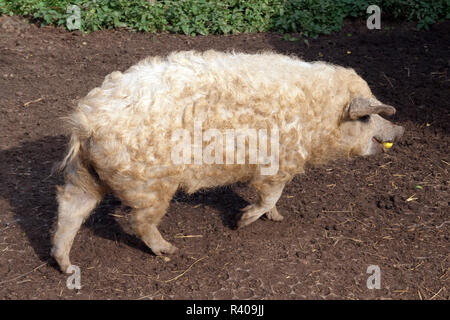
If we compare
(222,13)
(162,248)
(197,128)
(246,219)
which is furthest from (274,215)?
(222,13)

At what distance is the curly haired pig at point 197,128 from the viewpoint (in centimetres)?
423

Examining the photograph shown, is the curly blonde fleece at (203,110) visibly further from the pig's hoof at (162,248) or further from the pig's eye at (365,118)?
the pig's hoof at (162,248)

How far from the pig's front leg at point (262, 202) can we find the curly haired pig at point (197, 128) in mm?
11

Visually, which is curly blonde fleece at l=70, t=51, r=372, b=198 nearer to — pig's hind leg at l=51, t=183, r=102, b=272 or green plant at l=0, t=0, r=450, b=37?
pig's hind leg at l=51, t=183, r=102, b=272

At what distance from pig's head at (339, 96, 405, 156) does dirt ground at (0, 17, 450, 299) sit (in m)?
0.77

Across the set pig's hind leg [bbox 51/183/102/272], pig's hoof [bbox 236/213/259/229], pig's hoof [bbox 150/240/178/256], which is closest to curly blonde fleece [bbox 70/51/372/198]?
pig's hind leg [bbox 51/183/102/272]

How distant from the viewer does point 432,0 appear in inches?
372

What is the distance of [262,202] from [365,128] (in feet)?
3.84

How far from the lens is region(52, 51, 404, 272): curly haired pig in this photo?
4.23 m

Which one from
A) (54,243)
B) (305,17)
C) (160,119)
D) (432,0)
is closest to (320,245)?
(160,119)

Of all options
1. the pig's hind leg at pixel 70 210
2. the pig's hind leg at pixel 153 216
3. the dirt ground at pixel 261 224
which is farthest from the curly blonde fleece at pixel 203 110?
the dirt ground at pixel 261 224

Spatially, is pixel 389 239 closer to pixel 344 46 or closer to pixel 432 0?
pixel 344 46

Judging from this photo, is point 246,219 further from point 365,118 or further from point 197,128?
point 365,118

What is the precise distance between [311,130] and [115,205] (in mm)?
2215
